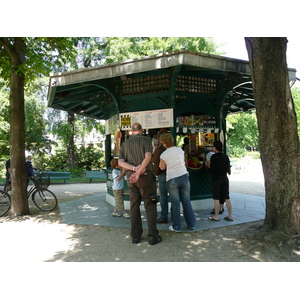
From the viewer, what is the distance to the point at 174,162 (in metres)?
5.12

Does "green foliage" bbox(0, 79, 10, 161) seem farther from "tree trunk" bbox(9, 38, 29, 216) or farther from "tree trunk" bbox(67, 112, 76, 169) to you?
"tree trunk" bbox(9, 38, 29, 216)

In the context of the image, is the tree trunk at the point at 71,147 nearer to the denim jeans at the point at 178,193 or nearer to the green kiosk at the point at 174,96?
the green kiosk at the point at 174,96

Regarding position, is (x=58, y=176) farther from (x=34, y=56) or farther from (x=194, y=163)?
(x=194, y=163)

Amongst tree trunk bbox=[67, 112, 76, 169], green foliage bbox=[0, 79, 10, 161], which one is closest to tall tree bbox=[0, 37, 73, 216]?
green foliage bbox=[0, 79, 10, 161]

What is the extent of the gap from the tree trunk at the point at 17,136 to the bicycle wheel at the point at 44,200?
47cm

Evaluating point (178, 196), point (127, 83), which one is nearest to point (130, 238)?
point (178, 196)

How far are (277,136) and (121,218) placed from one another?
4.04 m

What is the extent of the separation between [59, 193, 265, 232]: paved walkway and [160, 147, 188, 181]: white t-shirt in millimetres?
1250

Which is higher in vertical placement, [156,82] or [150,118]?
[156,82]

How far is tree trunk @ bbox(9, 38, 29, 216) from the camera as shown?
7191 mm

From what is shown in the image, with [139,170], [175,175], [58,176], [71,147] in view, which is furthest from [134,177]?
[71,147]

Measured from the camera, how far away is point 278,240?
4.29 m

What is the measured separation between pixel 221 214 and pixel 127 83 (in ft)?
14.6

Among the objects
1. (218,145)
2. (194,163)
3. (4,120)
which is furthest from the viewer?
(4,120)
